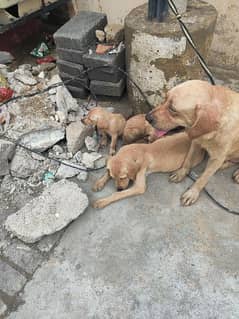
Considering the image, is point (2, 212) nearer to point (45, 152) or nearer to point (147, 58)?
point (45, 152)

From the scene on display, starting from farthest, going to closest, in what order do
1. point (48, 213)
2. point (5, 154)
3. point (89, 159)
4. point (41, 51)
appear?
point (41, 51)
point (89, 159)
point (5, 154)
point (48, 213)

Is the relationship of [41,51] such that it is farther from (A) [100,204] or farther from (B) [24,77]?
(A) [100,204]

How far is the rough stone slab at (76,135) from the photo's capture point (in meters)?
3.25

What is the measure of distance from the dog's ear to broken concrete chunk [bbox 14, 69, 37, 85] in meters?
2.13

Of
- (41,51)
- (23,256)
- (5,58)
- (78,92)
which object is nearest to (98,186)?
(23,256)

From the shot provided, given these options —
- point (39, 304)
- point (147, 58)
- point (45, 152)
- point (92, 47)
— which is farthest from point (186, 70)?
point (39, 304)

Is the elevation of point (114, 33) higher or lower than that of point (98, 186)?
higher

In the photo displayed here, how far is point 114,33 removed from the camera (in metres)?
3.49

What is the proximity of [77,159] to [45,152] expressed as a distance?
1.08ft

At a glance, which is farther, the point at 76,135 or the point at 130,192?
the point at 76,135

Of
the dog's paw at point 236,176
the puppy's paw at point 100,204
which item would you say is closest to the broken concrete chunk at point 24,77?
the puppy's paw at point 100,204

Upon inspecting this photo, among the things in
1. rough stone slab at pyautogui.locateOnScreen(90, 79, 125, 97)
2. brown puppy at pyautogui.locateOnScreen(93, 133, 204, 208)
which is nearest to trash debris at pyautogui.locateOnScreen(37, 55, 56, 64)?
rough stone slab at pyautogui.locateOnScreen(90, 79, 125, 97)

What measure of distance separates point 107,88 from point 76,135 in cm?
68

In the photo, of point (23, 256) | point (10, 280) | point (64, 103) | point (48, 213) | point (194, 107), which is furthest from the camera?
point (64, 103)
